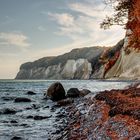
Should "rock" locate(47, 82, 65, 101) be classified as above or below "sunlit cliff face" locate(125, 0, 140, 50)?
below

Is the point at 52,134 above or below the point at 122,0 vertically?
below

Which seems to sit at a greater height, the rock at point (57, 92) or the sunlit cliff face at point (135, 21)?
the sunlit cliff face at point (135, 21)

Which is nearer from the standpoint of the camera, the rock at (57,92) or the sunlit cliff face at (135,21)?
the sunlit cliff face at (135,21)

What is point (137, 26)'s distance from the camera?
27.3 metres

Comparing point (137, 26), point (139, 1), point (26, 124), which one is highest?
point (139, 1)

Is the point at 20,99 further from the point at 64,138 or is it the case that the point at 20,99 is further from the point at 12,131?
the point at 64,138

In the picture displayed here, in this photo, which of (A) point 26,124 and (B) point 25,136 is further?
(A) point 26,124

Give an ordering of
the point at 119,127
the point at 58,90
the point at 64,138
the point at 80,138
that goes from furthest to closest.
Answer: the point at 58,90 → the point at 64,138 → the point at 80,138 → the point at 119,127

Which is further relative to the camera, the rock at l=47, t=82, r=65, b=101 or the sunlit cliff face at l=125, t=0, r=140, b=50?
the rock at l=47, t=82, r=65, b=101

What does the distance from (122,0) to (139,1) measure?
2226 millimetres

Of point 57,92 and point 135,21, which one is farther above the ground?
point 135,21

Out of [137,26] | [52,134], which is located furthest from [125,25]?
[52,134]

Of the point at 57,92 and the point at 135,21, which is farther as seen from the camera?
the point at 57,92

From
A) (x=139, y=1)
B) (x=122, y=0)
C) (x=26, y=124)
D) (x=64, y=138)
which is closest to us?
(x=64, y=138)
